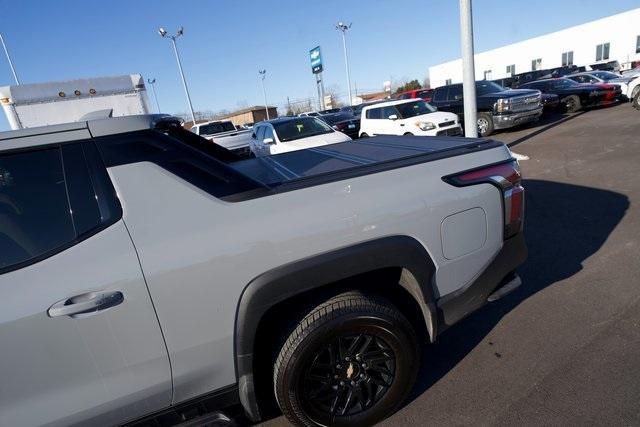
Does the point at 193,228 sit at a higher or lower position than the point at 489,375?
higher

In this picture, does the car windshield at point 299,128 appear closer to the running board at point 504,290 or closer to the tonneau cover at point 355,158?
the tonneau cover at point 355,158

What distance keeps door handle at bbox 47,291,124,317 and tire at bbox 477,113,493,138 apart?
41.1ft

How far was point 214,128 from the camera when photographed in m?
15.3

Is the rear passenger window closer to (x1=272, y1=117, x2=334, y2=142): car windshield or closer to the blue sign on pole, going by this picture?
(x1=272, y1=117, x2=334, y2=142): car windshield

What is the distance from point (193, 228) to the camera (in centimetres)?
166

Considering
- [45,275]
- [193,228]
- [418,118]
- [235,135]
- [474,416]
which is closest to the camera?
[45,275]

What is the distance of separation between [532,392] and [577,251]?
229 centimetres

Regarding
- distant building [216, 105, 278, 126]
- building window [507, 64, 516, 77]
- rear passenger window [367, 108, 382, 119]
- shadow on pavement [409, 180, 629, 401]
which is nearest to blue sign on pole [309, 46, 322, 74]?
distant building [216, 105, 278, 126]

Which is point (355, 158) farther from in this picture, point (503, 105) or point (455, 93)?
point (455, 93)

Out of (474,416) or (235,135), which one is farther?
(235,135)

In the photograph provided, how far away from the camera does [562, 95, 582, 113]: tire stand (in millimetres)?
14445

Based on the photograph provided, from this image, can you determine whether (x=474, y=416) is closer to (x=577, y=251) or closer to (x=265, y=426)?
(x=265, y=426)

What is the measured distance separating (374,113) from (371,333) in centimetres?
1077

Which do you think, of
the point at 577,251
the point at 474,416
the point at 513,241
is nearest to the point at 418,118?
the point at 577,251
